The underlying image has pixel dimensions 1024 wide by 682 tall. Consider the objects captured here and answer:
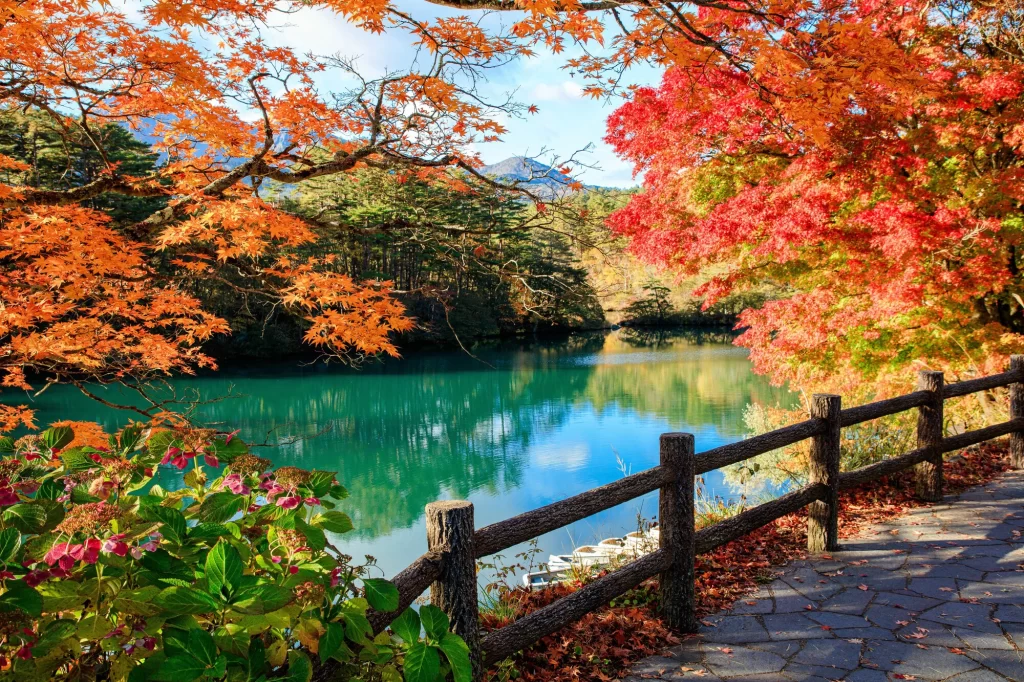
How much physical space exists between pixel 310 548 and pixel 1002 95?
7272 mm

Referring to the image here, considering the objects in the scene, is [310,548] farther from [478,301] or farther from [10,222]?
[478,301]

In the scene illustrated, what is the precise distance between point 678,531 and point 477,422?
1705cm

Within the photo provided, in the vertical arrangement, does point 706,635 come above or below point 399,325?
below

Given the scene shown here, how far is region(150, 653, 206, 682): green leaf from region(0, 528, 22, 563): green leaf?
450 mm

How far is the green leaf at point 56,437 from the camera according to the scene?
221 centimetres

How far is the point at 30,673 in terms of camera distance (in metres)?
1.49

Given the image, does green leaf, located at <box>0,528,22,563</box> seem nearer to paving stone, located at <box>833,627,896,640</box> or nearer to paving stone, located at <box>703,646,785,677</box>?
paving stone, located at <box>703,646,785,677</box>

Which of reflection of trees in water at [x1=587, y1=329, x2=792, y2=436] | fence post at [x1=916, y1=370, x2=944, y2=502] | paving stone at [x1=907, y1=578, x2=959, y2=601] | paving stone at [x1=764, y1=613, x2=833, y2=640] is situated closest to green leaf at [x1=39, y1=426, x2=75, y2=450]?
paving stone at [x1=764, y1=613, x2=833, y2=640]

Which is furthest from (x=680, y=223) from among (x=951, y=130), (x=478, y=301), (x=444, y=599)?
(x=478, y=301)

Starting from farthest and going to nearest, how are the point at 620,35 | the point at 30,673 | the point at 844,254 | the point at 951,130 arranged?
1. the point at 844,254
2. the point at 951,130
3. the point at 620,35
4. the point at 30,673

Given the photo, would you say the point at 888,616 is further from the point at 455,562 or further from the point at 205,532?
the point at 205,532

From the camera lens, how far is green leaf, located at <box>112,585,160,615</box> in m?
1.51

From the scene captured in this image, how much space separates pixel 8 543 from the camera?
5.06ft

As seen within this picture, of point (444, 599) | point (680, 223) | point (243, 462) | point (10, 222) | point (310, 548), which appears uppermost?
Result: point (680, 223)
